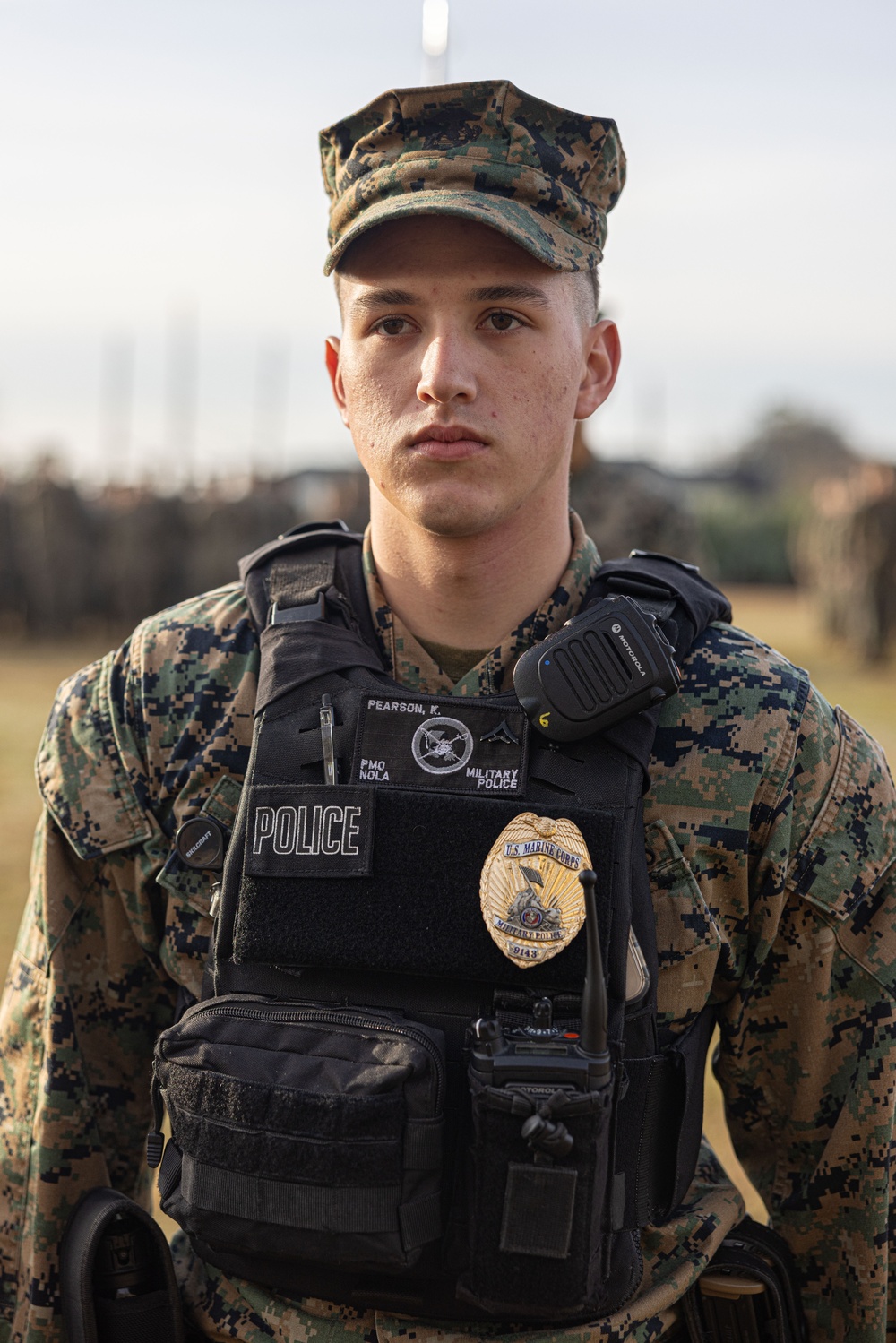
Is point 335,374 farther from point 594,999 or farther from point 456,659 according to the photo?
point 594,999

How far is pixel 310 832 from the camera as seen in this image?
1.97m

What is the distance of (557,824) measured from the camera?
6.31 ft

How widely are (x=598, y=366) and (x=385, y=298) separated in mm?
445

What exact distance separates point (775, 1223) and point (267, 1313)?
0.92 m

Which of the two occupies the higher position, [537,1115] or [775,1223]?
[537,1115]

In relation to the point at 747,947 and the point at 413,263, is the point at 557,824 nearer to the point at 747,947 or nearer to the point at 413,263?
the point at 747,947

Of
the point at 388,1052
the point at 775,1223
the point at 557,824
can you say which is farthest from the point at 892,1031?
the point at 388,1052

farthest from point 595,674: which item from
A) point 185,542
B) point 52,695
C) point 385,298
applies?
point 185,542

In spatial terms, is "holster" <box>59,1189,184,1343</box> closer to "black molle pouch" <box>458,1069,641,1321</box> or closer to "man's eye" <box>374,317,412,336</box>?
"black molle pouch" <box>458,1069,641,1321</box>

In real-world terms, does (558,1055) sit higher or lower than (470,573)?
lower

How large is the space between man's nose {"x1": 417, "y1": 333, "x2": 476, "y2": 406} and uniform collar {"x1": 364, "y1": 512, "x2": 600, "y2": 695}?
0.40 metres

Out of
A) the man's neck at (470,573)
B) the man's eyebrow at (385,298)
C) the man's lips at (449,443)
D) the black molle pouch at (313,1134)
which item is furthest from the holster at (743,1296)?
the man's eyebrow at (385,298)

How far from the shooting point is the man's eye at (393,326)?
2152 mm

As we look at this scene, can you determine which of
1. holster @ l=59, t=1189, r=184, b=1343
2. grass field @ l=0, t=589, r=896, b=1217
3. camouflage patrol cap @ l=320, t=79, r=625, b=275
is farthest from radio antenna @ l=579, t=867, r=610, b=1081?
grass field @ l=0, t=589, r=896, b=1217
